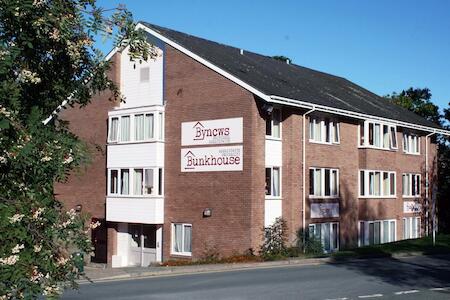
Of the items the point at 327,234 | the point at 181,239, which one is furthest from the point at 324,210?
the point at 181,239

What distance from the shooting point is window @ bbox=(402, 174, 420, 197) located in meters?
38.6

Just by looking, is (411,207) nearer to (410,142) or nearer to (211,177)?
(410,142)

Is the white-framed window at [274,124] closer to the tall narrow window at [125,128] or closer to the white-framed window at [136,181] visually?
the white-framed window at [136,181]

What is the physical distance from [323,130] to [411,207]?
10377 mm

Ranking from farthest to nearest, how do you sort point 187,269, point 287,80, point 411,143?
point 411,143 → point 287,80 → point 187,269

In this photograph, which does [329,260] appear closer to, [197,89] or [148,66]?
[197,89]

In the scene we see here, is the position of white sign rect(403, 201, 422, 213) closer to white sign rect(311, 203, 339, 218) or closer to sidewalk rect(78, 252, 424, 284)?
white sign rect(311, 203, 339, 218)

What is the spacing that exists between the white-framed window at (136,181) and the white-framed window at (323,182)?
6986 mm

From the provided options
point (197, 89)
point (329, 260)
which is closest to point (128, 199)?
point (197, 89)

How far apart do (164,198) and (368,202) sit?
1127 cm

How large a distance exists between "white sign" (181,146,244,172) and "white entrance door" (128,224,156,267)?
12.9 feet

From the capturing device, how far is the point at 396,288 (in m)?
15.6

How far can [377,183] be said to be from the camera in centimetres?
3569

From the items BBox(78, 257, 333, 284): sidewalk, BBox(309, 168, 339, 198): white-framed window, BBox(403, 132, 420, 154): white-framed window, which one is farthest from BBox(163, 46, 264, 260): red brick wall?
BBox(403, 132, 420, 154): white-framed window
